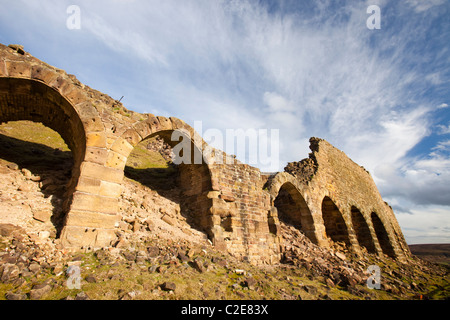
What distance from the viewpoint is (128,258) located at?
3859mm

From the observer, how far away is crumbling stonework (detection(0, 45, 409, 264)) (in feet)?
Answer: 13.7

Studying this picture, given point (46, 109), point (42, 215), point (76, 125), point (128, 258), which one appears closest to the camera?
point (128, 258)

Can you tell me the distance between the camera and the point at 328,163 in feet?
43.1

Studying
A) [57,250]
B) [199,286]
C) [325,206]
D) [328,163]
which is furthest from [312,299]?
[328,163]

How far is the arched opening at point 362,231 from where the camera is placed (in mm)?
12820

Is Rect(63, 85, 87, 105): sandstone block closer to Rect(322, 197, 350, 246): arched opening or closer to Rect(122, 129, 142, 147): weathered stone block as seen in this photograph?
Rect(122, 129, 142, 147): weathered stone block

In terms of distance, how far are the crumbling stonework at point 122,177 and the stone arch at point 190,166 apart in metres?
0.03

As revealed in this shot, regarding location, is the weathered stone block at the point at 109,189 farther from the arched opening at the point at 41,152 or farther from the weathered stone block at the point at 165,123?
the weathered stone block at the point at 165,123

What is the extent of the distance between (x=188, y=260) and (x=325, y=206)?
985 centimetres

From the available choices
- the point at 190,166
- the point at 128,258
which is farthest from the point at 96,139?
the point at 190,166

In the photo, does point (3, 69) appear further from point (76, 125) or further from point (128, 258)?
point (128, 258)

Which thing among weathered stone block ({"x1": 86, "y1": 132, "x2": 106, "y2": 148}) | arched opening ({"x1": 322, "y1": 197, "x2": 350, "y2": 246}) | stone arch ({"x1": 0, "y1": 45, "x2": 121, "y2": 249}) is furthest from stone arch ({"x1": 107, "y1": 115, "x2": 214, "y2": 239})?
arched opening ({"x1": 322, "y1": 197, "x2": 350, "y2": 246})

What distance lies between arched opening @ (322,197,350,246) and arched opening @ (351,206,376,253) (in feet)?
8.23

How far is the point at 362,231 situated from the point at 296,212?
5.79 m
